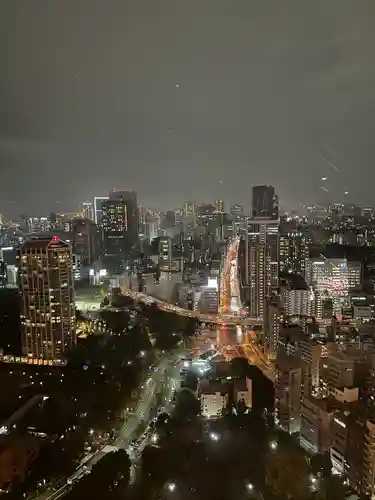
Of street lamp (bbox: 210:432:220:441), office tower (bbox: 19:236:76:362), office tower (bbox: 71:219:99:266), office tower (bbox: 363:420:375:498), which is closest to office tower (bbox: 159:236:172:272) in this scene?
office tower (bbox: 71:219:99:266)

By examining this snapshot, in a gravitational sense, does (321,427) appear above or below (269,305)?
below

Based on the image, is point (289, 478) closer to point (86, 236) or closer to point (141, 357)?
point (141, 357)

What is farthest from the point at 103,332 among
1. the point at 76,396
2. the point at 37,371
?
the point at 76,396

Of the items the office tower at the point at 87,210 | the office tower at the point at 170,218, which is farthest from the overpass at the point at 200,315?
the office tower at the point at 87,210

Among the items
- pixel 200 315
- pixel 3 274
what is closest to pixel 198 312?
pixel 200 315

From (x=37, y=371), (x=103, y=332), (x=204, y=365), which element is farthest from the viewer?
(x=103, y=332)

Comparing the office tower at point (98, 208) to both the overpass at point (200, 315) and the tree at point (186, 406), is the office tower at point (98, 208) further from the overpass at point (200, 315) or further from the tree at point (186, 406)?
the tree at point (186, 406)
